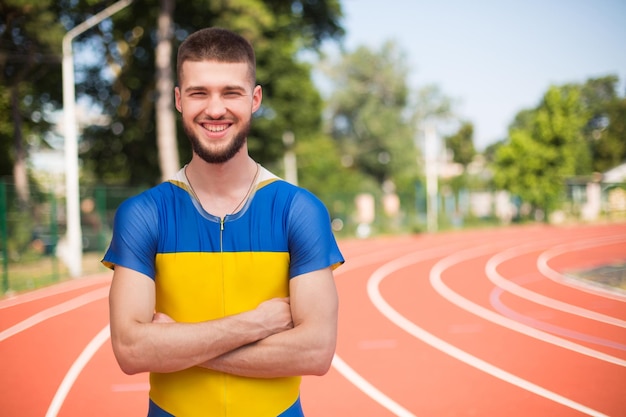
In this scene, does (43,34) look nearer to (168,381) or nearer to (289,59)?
(289,59)

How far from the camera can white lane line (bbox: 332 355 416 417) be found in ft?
19.0

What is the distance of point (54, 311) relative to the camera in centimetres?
1152

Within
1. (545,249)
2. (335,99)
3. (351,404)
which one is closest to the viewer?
(351,404)

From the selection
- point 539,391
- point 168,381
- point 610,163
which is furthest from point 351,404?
point 610,163

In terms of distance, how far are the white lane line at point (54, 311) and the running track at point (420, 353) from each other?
21 mm

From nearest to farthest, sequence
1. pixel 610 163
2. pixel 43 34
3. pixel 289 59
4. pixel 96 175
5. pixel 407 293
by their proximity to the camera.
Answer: pixel 407 293 → pixel 43 34 → pixel 289 59 → pixel 96 175 → pixel 610 163

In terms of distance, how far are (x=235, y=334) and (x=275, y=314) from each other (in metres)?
0.15

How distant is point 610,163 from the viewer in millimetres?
81250

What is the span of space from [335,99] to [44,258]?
161ft

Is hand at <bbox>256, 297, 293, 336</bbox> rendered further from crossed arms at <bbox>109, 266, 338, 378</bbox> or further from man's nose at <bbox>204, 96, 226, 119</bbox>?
man's nose at <bbox>204, 96, 226, 119</bbox>

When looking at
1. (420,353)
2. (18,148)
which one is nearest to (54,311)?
(420,353)

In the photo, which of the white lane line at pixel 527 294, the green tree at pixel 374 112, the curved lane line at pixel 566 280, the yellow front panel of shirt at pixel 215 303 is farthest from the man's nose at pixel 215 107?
the green tree at pixel 374 112

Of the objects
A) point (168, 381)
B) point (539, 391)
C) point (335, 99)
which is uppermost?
point (335, 99)

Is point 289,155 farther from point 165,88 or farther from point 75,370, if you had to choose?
point 75,370
